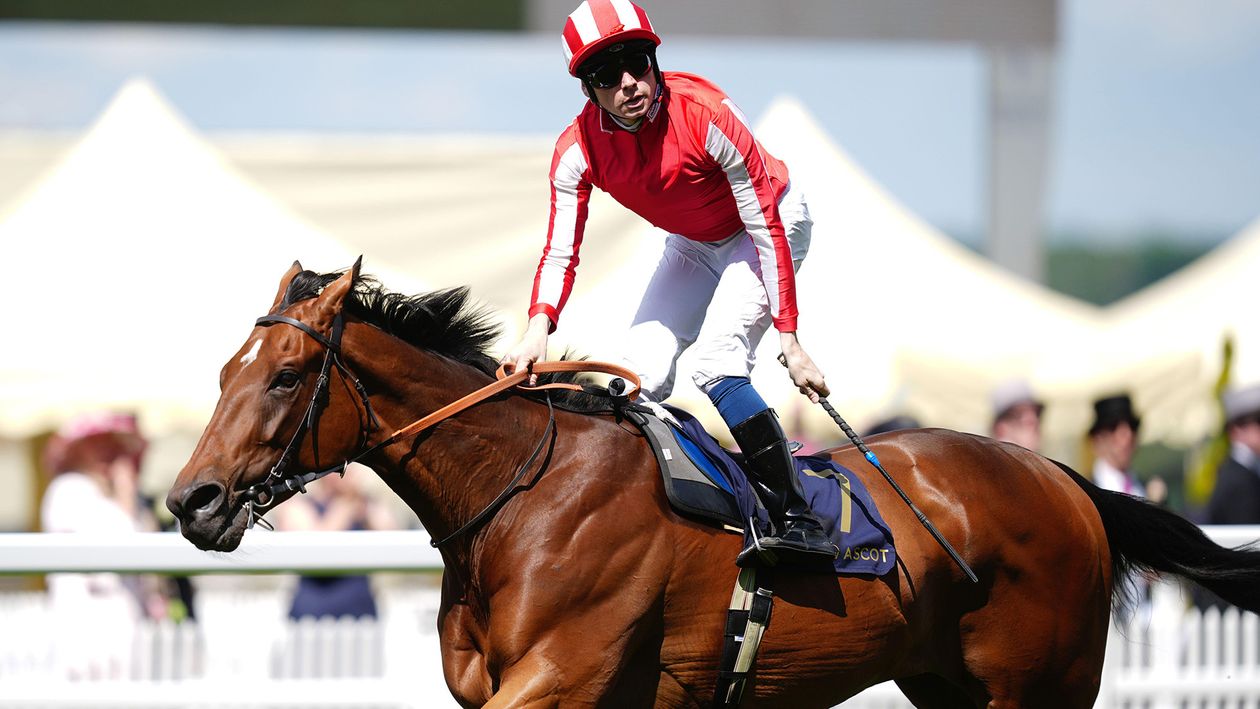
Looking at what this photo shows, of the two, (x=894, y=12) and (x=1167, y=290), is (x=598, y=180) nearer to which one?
(x=1167, y=290)

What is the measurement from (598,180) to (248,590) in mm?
7565

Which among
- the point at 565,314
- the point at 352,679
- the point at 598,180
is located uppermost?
the point at 598,180

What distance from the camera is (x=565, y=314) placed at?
934 centimetres

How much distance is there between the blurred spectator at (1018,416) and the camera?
302 inches

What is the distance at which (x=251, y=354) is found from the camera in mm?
3457

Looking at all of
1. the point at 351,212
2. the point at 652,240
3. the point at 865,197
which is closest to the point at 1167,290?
the point at 865,197

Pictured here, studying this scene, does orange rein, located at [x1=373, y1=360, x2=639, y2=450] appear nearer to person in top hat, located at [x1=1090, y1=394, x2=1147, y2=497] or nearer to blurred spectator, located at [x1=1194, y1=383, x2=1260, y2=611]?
blurred spectator, located at [x1=1194, y1=383, x2=1260, y2=611]

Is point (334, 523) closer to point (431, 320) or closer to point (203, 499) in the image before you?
point (431, 320)

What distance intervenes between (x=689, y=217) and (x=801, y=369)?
0.57m

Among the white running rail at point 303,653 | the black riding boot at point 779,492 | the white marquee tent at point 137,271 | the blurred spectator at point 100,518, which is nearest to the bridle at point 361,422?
the black riding boot at point 779,492

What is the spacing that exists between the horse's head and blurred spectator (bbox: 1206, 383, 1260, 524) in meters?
5.02

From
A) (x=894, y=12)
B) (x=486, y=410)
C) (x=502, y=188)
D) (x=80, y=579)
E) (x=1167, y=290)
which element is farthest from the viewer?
(x=894, y=12)

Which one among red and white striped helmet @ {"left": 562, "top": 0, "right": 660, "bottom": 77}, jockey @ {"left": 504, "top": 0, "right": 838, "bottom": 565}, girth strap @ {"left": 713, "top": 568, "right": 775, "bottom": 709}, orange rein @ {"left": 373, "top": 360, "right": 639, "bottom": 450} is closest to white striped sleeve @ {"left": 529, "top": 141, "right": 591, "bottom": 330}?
jockey @ {"left": 504, "top": 0, "right": 838, "bottom": 565}

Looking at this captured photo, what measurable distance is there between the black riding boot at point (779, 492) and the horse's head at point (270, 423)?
109 cm
